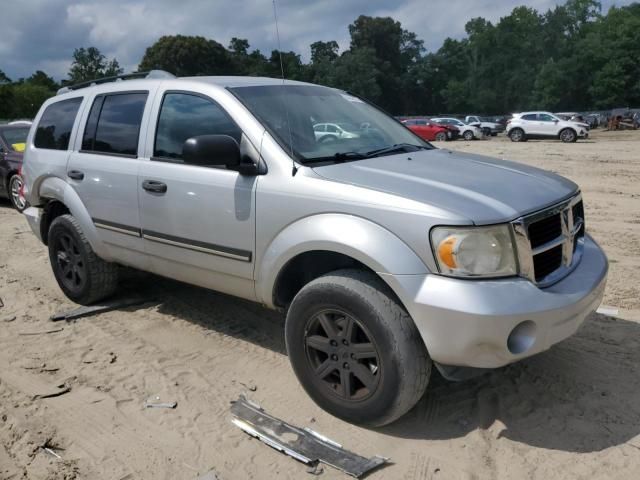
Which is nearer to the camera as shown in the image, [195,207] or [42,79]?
[195,207]

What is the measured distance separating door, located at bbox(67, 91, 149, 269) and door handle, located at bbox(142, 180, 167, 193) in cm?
14

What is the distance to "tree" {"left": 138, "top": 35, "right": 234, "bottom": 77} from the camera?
2670 inches

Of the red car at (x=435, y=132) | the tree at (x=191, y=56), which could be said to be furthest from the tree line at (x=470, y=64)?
the red car at (x=435, y=132)

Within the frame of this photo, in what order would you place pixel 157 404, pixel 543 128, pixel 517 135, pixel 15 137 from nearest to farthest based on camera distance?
pixel 157 404 < pixel 15 137 < pixel 543 128 < pixel 517 135

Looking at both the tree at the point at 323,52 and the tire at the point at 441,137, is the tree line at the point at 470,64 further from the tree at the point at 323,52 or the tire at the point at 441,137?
the tire at the point at 441,137

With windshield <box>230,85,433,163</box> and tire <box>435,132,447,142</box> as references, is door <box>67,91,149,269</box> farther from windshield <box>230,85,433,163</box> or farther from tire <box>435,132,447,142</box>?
tire <box>435,132,447,142</box>

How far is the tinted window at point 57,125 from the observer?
196 inches

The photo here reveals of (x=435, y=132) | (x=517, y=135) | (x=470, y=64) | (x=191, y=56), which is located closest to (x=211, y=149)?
(x=517, y=135)

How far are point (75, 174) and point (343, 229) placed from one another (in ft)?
8.99

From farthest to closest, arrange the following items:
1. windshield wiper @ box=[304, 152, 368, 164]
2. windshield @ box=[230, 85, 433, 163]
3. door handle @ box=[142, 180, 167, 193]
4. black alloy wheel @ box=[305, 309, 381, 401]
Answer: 1. door handle @ box=[142, 180, 167, 193]
2. windshield @ box=[230, 85, 433, 163]
3. windshield wiper @ box=[304, 152, 368, 164]
4. black alloy wheel @ box=[305, 309, 381, 401]

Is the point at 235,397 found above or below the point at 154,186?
below

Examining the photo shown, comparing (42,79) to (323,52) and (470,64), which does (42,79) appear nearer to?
(323,52)

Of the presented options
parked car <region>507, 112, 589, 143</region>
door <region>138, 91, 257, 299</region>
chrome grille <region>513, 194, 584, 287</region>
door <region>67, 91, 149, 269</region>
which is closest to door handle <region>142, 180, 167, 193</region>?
door <region>138, 91, 257, 299</region>

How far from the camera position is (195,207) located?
369 centimetres
